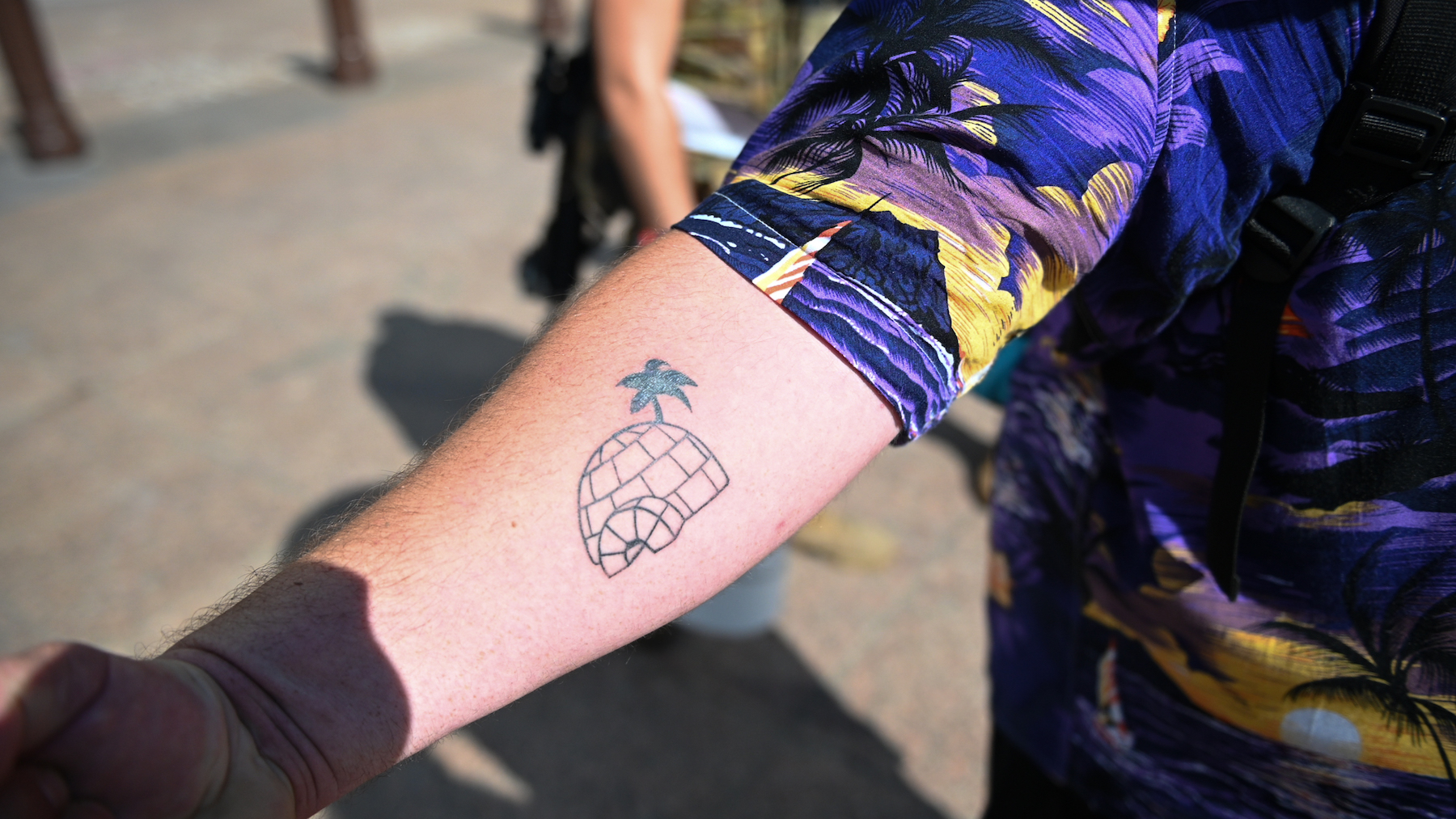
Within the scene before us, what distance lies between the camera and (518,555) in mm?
763

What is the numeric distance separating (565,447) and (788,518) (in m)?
0.21

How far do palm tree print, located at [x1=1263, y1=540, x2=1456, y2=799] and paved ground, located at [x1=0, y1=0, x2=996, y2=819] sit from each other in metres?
1.49

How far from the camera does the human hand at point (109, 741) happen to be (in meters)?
0.62

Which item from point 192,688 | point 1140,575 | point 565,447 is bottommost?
point 1140,575

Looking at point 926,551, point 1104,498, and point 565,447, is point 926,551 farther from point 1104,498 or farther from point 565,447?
point 565,447

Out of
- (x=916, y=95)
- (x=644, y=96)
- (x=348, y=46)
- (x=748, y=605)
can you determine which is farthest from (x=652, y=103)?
(x=348, y=46)

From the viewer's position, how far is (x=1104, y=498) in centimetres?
132

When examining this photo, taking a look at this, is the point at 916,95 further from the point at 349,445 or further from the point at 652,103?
the point at 349,445

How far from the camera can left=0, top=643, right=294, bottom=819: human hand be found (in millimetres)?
619

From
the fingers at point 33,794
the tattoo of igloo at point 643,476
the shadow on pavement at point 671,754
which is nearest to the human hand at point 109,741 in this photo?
the fingers at point 33,794

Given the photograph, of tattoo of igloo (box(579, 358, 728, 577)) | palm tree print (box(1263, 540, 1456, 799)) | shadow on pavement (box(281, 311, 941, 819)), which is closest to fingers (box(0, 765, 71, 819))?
tattoo of igloo (box(579, 358, 728, 577))

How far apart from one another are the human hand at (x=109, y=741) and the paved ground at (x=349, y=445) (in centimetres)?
59

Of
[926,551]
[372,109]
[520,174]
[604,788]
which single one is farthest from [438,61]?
[604,788]

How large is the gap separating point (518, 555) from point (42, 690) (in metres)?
0.34
